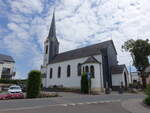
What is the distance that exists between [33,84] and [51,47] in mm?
28998

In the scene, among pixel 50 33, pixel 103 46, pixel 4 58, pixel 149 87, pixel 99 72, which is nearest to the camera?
pixel 149 87

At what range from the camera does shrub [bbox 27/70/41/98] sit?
17686mm

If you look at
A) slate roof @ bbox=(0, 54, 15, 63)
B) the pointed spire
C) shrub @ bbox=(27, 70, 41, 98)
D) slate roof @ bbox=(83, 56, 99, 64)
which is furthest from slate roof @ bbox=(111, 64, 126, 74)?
slate roof @ bbox=(0, 54, 15, 63)

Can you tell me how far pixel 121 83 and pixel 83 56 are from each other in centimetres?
1109

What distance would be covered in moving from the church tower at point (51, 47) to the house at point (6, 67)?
15.0 meters

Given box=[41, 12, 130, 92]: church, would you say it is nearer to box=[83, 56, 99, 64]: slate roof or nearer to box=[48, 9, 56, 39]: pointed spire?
box=[83, 56, 99, 64]: slate roof

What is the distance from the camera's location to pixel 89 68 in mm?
32562

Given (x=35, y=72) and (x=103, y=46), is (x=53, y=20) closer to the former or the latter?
(x=103, y=46)

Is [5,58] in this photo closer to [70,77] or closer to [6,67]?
[6,67]

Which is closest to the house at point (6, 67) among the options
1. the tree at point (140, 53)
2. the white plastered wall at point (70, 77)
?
the white plastered wall at point (70, 77)

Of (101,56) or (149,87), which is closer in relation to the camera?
(149,87)

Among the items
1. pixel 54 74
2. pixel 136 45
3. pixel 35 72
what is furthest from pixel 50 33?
pixel 35 72

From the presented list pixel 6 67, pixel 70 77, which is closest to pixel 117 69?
pixel 70 77

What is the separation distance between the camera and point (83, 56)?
37.0m
